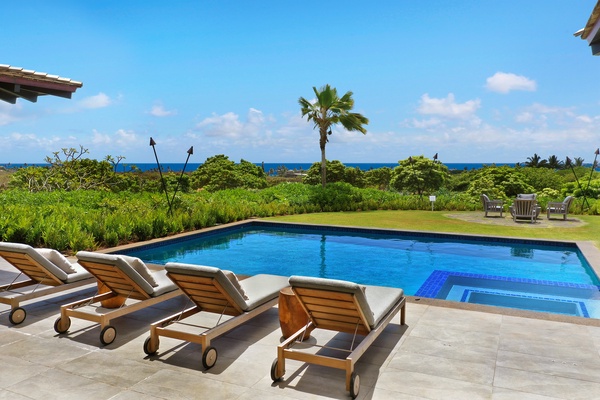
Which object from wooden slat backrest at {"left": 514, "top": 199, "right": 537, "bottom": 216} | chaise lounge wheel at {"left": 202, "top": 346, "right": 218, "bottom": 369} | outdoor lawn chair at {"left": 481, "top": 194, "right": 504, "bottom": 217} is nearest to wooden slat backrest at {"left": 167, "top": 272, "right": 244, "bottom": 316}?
chaise lounge wheel at {"left": 202, "top": 346, "right": 218, "bottom": 369}

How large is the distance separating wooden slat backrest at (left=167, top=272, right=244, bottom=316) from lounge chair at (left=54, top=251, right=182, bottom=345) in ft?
2.44

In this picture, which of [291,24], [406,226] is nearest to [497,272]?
[406,226]

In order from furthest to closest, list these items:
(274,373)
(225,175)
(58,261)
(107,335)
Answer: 1. (225,175)
2. (58,261)
3. (107,335)
4. (274,373)

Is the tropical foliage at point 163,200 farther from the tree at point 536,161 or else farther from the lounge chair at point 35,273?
the tree at point 536,161

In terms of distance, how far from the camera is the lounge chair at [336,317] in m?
4.01

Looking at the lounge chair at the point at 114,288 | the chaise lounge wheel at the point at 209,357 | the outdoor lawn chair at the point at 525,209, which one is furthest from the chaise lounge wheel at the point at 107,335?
the outdoor lawn chair at the point at 525,209

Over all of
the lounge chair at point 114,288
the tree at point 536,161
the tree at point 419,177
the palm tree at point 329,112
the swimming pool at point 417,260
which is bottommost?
the swimming pool at point 417,260

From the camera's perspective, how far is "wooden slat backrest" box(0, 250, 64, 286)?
5.75 metres

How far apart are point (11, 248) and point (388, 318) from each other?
4636 mm

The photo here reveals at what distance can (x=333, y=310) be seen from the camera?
438cm

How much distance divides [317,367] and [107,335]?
2313 millimetres

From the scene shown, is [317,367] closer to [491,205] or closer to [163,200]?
[163,200]

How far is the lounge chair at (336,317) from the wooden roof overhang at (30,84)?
641cm

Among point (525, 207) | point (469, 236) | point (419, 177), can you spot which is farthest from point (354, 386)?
point (419, 177)
